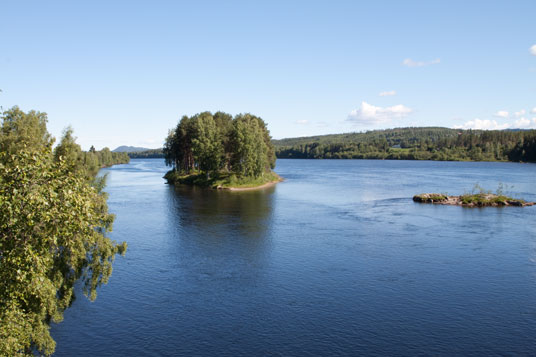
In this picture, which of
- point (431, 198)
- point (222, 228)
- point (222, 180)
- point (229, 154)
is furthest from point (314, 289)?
point (229, 154)

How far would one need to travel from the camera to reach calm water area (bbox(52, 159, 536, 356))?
105 feet

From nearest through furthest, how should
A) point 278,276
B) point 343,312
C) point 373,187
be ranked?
point 343,312
point 278,276
point 373,187

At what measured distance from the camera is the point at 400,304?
38.4 m

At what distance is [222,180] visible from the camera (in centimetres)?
13150

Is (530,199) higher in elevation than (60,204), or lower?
lower

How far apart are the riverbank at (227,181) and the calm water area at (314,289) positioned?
4834 cm

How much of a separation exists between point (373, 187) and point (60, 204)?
121297 mm

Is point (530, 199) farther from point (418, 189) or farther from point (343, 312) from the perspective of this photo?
point (343, 312)

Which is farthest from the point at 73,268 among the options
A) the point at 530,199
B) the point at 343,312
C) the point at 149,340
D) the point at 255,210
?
the point at 530,199

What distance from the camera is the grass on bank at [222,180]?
128250 mm

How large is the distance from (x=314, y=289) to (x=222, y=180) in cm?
9196

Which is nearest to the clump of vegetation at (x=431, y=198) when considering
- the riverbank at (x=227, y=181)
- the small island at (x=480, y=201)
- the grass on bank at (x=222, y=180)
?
the small island at (x=480, y=201)

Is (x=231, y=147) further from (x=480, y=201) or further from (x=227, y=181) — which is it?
(x=480, y=201)

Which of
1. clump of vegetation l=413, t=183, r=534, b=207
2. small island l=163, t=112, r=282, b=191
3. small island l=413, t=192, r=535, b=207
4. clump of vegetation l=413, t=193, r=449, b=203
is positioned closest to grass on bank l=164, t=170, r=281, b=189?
small island l=163, t=112, r=282, b=191
